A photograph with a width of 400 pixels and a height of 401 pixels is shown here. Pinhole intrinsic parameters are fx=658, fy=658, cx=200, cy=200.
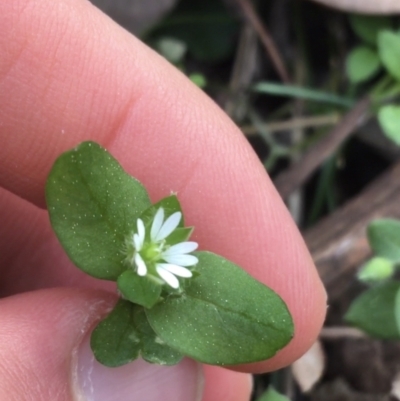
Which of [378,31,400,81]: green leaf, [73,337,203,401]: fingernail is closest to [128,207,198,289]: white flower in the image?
[73,337,203,401]: fingernail

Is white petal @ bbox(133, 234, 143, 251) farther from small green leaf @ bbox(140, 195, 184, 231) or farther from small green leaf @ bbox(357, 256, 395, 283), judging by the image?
small green leaf @ bbox(357, 256, 395, 283)

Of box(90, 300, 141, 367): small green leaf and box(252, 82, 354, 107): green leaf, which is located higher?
box(252, 82, 354, 107): green leaf

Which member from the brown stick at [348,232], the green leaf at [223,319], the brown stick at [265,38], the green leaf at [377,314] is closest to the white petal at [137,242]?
the green leaf at [223,319]

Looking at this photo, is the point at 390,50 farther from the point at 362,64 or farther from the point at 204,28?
the point at 204,28

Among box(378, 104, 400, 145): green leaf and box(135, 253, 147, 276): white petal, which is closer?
box(135, 253, 147, 276): white petal

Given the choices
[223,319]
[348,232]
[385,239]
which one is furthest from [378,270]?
[223,319]

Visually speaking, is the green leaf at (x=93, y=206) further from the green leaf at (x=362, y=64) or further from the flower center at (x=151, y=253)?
the green leaf at (x=362, y=64)
